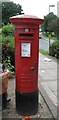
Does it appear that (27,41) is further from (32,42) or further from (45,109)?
(45,109)

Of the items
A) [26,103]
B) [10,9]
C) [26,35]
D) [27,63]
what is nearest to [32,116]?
[26,103]

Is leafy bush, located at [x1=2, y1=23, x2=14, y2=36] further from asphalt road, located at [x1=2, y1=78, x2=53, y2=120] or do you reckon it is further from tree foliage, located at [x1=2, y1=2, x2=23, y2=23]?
tree foliage, located at [x1=2, y1=2, x2=23, y2=23]

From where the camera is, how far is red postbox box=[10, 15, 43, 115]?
15.3 feet

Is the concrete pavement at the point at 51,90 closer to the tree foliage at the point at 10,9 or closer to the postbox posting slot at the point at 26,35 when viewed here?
the postbox posting slot at the point at 26,35

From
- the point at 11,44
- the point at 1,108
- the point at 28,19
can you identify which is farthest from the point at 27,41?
the point at 11,44

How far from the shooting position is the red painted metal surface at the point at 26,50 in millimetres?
4656

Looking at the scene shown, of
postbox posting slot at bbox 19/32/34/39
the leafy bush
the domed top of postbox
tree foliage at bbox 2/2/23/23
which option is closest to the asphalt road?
postbox posting slot at bbox 19/32/34/39

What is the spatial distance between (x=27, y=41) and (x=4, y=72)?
84 centimetres

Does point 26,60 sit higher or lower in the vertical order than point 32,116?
higher

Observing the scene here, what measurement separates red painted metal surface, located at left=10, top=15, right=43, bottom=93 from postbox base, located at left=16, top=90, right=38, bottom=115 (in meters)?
0.09

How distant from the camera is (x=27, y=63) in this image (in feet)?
15.8

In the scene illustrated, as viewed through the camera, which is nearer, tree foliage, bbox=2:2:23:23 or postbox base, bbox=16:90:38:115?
postbox base, bbox=16:90:38:115

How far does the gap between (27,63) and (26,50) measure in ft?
0.76

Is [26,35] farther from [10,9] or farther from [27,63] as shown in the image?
[10,9]
